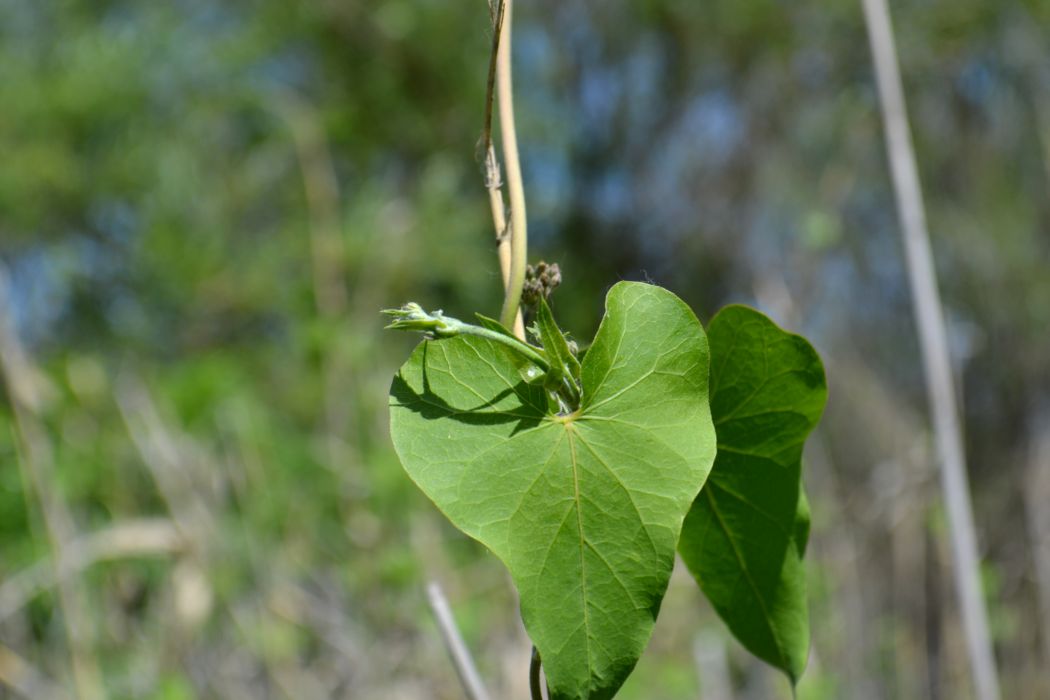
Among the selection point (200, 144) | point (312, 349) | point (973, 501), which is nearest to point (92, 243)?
point (200, 144)

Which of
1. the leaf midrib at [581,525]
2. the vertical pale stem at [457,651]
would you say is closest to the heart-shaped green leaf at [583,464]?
the leaf midrib at [581,525]

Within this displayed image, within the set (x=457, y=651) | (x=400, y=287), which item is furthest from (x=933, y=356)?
(x=400, y=287)

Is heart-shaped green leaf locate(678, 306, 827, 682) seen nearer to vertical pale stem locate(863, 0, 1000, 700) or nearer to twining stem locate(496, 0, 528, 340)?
twining stem locate(496, 0, 528, 340)

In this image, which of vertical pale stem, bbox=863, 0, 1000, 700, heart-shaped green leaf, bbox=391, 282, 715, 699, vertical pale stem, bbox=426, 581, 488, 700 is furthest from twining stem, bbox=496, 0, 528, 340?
vertical pale stem, bbox=863, 0, 1000, 700

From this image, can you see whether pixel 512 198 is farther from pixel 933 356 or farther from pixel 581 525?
pixel 933 356

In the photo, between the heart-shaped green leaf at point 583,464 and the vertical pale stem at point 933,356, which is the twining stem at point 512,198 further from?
the vertical pale stem at point 933,356

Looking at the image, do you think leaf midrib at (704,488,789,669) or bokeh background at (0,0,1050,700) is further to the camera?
bokeh background at (0,0,1050,700)
